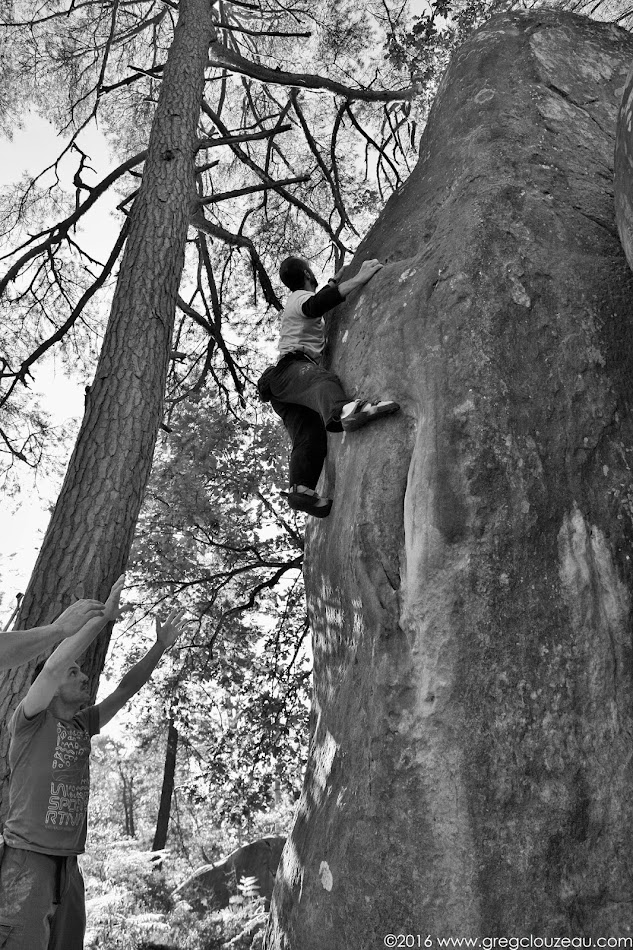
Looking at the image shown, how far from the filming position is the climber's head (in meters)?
4.56

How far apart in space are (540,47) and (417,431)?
3.01m

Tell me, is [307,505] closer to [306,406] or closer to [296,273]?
[306,406]

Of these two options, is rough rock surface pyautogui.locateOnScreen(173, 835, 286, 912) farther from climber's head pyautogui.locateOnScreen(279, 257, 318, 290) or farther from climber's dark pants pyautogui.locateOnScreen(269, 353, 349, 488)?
climber's head pyautogui.locateOnScreen(279, 257, 318, 290)

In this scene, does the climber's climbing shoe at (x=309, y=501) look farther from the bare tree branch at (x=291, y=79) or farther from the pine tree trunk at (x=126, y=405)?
the bare tree branch at (x=291, y=79)

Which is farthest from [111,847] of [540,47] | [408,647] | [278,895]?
[540,47]

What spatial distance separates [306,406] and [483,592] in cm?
166

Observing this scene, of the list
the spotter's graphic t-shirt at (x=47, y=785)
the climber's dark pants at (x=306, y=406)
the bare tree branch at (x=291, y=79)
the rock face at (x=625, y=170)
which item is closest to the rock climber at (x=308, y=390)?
the climber's dark pants at (x=306, y=406)

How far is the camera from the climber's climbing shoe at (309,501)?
3.62 meters

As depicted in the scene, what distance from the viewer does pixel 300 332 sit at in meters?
4.22

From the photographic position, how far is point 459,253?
3.41 m

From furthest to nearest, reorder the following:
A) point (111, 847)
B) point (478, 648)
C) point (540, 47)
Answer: point (111, 847) → point (540, 47) → point (478, 648)

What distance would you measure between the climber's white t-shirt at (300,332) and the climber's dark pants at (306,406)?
0.34 feet

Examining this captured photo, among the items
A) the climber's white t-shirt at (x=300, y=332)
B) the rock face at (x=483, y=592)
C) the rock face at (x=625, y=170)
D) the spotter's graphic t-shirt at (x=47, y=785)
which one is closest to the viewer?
the rock face at (x=483, y=592)

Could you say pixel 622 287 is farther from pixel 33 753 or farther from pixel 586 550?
pixel 33 753
